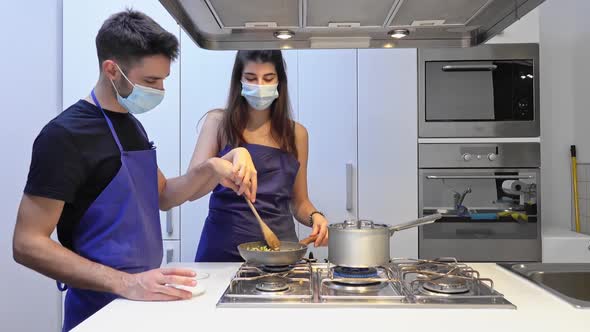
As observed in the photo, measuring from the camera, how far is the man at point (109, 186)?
108 cm

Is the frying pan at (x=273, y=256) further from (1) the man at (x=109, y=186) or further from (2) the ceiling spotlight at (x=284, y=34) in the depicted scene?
(2) the ceiling spotlight at (x=284, y=34)

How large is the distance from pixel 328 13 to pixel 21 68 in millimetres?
1728

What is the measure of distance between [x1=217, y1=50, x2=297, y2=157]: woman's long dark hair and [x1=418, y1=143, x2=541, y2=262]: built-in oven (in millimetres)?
767

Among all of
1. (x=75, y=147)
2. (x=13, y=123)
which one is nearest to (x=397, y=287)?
(x=75, y=147)

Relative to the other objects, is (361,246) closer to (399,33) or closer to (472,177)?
(399,33)

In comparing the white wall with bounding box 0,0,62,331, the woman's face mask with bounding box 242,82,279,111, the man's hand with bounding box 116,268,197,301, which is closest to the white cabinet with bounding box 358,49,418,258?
the woman's face mask with bounding box 242,82,279,111

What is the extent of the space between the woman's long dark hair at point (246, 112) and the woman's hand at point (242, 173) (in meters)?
0.35

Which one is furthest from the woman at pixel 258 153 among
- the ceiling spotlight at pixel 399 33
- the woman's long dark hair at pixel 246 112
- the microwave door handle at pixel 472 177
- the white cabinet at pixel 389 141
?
the microwave door handle at pixel 472 177

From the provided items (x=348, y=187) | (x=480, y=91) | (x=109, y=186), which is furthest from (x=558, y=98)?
(x=109, y=186)

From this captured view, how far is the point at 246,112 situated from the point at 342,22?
1.81 feet

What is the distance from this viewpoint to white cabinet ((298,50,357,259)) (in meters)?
2.26

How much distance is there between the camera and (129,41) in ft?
4.13

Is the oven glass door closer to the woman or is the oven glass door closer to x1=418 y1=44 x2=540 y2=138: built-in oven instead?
x1=418 y1=44 x2=540 y2=138: built-in oven

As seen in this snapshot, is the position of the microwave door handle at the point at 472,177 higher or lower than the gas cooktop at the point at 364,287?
higher
